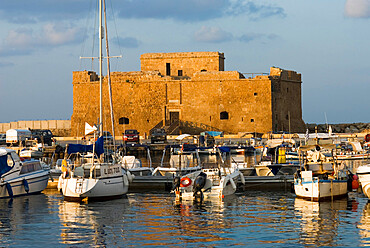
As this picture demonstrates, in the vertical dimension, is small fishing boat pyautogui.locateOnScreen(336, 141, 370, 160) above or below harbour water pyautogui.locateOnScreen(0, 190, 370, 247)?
above

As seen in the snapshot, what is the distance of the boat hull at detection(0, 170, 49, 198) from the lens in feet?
76.5

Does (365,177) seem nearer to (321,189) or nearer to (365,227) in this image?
(321,189)

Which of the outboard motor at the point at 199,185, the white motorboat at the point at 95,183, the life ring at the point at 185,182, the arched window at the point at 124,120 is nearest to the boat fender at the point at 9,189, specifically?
the white motorboat at the point at 95,183

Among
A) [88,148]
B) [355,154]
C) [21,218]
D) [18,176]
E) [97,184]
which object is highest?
[88,148]

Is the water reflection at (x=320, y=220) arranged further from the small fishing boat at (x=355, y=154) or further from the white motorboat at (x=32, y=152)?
the white motorboat at (x=32, y=152)

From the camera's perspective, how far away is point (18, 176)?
24000mm

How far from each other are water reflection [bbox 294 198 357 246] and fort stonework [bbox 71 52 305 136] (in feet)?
111

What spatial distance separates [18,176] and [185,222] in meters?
8.68

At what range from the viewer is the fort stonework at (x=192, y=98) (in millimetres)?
57188

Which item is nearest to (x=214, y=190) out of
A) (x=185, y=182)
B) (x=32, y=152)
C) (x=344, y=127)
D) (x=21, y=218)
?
(x=185, y=182)

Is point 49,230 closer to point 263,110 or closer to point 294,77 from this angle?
point 263,110

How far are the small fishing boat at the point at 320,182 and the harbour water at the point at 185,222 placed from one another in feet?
1.10

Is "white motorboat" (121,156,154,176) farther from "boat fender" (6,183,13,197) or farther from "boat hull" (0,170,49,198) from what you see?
"boat fender" (6,183,13,197)

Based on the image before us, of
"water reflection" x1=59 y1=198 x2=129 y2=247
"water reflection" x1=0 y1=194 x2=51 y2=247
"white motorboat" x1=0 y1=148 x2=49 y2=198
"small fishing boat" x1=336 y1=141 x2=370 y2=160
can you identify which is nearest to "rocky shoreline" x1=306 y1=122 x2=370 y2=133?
"small fishing boat" x1=336 y1=141 x2=370 y2=160
